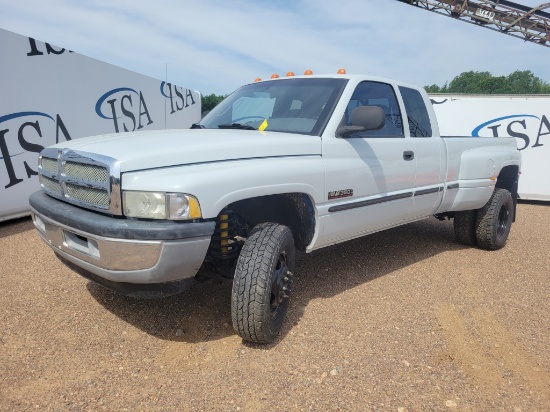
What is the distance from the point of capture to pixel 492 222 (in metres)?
5.26

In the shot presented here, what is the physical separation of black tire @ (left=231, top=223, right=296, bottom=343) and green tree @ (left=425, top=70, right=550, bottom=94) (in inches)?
2349

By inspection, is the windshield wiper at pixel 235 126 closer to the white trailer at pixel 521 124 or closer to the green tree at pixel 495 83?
the white trailer at pixel 521 124

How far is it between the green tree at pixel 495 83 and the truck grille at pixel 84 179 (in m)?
60.0

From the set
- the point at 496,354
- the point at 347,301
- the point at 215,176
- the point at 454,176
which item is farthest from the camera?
the point at 454,176

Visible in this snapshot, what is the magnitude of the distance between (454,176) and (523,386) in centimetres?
268

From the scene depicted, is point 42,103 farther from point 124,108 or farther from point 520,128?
point 520,128

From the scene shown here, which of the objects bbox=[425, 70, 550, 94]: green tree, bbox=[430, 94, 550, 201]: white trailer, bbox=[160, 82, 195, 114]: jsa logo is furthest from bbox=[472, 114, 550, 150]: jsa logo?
bbox=[425, 70, 550, 94]: green tree

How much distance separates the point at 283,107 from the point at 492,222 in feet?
10.4

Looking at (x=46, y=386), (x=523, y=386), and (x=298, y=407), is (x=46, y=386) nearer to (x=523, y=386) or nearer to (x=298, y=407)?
(x=298, y=407)

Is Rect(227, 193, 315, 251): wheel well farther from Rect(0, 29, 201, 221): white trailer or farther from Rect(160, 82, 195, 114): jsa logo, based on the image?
Rect(160, 82, 195, 114): jsa logo

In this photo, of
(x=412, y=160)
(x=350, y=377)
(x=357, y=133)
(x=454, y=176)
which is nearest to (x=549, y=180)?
(x=454, y=176)

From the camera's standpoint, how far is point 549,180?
994 cm

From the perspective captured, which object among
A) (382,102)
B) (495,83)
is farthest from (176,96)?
(495,83)

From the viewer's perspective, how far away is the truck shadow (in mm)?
3139
